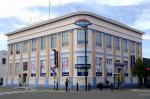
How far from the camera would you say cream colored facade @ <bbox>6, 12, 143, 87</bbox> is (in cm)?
6091

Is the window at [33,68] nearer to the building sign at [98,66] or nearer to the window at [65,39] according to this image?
the window at [65,39]

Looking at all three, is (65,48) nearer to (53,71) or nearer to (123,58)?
(53,71)

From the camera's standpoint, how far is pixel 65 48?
207 feet

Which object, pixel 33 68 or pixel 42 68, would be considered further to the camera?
pixel 33 68

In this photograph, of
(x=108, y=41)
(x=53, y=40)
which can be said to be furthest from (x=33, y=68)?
(x=108, y=41)

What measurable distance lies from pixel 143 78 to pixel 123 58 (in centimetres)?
655

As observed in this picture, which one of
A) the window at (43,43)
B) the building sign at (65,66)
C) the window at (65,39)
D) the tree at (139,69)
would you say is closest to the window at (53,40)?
the window at (65,39)

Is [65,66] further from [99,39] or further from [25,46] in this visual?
[25,46]

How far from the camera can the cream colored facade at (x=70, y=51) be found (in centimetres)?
6091

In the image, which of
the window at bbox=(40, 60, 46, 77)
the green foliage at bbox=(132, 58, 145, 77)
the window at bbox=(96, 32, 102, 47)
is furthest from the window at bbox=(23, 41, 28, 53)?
the green foliage at bbox=(132, 58, 145, 77)

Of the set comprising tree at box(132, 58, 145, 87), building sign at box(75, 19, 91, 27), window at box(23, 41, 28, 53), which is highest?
building sign at box(75, 19, 91, 27)

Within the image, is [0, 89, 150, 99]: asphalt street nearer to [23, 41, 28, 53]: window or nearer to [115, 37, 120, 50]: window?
[115, 37, 120, 50]: window

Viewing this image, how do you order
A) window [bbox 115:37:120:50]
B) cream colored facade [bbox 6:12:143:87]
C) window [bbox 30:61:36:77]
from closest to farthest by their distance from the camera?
cream colored facade [bbox 6:12:143:87] < window [bbox 115:37:120:50] < window [bbox 30:61:36:77]

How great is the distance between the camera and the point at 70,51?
6134 cm
